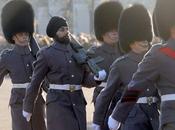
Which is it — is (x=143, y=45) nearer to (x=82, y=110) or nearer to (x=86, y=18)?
(x=82, y=110)

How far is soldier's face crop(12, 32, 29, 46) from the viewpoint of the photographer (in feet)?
26.6

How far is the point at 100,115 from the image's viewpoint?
641cm

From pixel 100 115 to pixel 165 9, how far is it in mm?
1686

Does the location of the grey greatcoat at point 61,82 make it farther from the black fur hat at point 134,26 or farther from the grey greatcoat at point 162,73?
the grey greatcoat at point 162,73

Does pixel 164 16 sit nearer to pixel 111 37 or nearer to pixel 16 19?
pixel 111 37

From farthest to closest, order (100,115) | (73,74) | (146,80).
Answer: (73,74), (100,115), (146,80)

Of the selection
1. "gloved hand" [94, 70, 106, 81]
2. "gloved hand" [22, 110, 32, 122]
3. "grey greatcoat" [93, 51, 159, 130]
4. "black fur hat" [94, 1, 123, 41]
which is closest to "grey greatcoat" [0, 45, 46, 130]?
"gloved hand" [22, 110, 32, 122]

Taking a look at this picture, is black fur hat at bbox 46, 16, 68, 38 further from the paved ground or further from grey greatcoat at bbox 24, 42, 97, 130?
the paved ground

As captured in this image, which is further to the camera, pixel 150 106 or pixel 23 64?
pixel 23 64

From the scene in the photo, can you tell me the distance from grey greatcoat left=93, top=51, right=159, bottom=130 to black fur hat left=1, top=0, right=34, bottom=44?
2446 mm

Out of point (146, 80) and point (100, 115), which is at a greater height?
point (146, 80)

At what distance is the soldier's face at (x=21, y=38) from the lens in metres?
8.10

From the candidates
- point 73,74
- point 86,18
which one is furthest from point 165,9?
point 86,18

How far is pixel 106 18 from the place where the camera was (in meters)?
7.97
